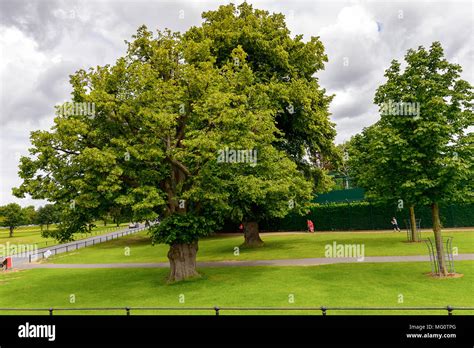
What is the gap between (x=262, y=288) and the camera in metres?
17.5

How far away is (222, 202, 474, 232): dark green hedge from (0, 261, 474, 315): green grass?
862 inches

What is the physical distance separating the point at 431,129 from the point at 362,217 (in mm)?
27460

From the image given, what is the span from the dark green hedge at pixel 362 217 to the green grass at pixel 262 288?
862 inches

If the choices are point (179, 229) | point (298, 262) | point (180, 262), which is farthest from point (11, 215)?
point (179, 229)

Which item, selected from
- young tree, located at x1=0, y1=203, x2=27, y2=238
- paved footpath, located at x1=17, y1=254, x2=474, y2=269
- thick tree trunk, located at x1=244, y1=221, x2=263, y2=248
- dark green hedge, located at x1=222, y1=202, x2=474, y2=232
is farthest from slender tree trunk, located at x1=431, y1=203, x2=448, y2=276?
young tree, located at x1=0, y1=203, x2=27, y2=238

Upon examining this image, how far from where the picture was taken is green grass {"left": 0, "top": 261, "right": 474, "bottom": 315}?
48.7ft

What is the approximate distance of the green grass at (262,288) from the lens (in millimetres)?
14844

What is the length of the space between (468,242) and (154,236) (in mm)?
22995

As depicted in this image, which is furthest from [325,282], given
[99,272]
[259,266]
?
[99,272]

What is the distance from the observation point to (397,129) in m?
18.7

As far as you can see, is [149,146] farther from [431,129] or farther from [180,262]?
[431,129]

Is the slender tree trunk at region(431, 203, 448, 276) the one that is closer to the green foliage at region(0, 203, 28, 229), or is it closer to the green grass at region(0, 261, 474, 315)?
the green grass at region(0, 261, 474, 315)
